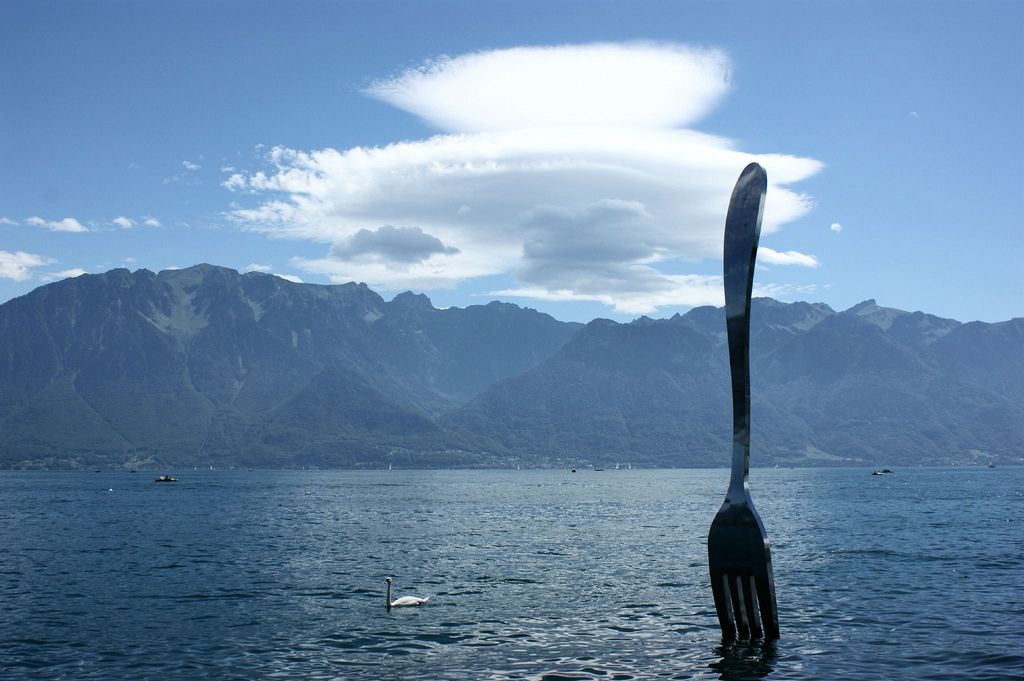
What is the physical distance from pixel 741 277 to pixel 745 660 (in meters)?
14.7

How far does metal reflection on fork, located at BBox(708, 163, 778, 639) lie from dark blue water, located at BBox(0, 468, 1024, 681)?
11.3ft

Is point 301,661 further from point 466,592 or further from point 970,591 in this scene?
point 970,591

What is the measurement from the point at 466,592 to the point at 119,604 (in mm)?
19136

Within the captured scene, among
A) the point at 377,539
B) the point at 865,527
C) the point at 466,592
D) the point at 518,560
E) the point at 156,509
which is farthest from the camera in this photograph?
the point at 156,509

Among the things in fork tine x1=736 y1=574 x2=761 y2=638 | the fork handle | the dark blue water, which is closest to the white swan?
the dark blue water

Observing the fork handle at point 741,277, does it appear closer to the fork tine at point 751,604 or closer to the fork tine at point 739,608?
the fork tine at point 751,604

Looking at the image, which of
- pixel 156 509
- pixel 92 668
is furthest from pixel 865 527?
pixel 156 509

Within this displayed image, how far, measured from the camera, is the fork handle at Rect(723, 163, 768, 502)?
30766 millimetres

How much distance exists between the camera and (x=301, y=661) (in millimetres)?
34875

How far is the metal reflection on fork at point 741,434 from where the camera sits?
101 feet

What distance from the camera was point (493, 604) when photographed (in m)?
47.8

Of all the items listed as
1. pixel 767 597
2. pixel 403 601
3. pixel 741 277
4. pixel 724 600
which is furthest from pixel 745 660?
pixel 403 601

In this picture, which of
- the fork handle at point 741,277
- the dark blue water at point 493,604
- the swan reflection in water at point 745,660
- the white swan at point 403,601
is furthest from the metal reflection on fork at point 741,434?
the white swan at point 403,601

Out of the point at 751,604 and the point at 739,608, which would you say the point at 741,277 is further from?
the point at 739,608
